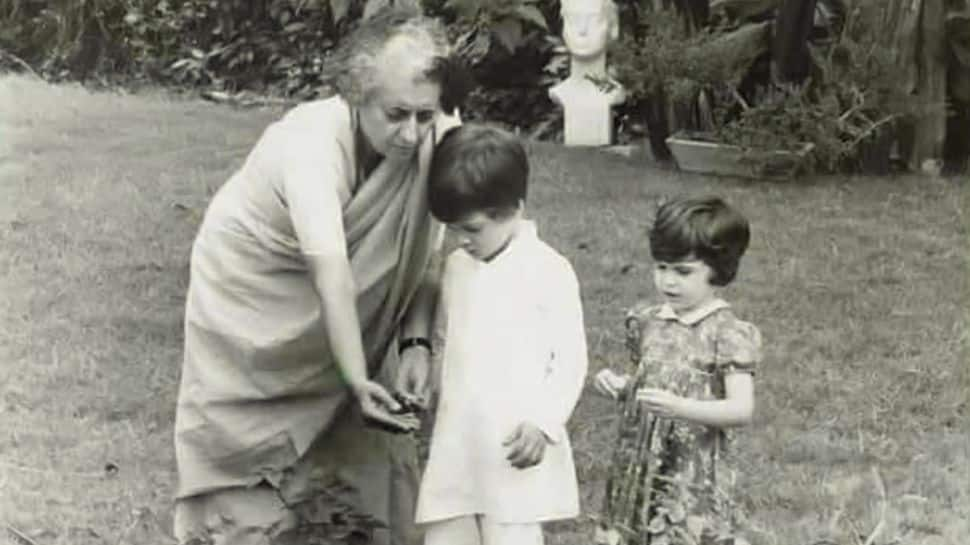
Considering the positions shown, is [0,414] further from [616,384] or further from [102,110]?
[616,384]

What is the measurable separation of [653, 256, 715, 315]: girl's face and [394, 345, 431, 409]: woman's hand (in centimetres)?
31

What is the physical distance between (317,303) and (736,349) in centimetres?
51

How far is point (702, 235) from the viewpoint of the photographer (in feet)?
6.97

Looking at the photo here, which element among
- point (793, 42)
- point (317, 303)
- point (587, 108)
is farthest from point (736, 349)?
point (587, 108)

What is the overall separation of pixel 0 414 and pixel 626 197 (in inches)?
51.0

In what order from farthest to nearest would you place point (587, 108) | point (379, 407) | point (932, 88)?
point (587, 108), point (932, 88), point (379, 407)

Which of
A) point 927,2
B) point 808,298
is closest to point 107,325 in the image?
point 808,298

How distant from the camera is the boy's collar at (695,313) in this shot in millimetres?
2141

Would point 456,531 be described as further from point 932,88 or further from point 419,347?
point 932,88

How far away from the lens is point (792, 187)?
3.60 meters

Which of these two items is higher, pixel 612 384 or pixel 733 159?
pixel 733 159

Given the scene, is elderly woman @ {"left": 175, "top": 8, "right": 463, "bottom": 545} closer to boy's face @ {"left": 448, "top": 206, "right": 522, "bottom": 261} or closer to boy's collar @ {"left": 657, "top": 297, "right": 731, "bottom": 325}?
boy's face @ {"left": 448, "top": 206, "right": 522, "bottom": 261}

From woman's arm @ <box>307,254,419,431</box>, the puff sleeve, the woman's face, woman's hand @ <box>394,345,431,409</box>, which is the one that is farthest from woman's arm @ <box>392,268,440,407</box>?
the puff sleeve

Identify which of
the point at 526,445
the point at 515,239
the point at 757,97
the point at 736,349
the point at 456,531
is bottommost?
the point at 456,531
